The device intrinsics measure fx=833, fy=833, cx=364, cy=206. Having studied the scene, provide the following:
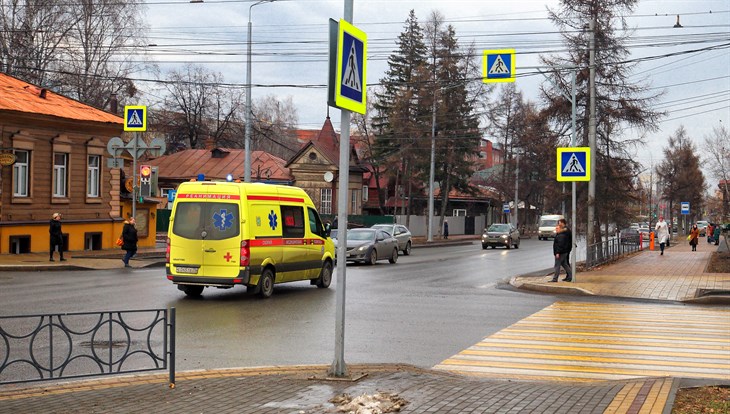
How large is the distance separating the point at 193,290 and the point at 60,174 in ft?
60.3

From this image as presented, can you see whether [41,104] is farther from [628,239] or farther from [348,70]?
[348,70]

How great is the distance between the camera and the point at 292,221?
20.0 metres

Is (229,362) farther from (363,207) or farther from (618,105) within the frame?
(363,207)

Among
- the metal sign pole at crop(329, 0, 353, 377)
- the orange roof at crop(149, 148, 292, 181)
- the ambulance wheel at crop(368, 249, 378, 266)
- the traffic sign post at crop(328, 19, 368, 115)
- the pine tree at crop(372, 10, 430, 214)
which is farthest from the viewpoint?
the orange roof at crop(149, 148, 292, 181)

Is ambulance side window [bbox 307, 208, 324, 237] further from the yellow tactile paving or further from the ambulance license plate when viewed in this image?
the yellow tactile paving

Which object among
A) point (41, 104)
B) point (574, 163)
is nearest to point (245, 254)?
point (574, 163)

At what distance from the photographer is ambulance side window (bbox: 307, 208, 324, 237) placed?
68.7ft

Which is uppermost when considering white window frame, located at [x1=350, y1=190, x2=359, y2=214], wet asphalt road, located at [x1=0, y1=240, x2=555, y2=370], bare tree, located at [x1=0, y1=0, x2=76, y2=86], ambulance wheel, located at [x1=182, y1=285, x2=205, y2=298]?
bare tree, located at [x1=0, y1=0, x2=76, y2=86]

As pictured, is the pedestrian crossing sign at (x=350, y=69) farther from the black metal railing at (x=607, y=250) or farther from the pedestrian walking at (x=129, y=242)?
the black metal railing at (x=607, y=250)

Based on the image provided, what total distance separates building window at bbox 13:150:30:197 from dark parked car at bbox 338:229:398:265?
42.0 ft

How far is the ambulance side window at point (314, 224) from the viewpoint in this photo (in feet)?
68.7

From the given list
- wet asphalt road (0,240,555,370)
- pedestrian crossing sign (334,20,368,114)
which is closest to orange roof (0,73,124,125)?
wet asphalt road (0,240,555,370)

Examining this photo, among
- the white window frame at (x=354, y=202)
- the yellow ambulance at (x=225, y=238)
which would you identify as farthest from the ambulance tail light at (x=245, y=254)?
the white window frame at (x=354, y=202)

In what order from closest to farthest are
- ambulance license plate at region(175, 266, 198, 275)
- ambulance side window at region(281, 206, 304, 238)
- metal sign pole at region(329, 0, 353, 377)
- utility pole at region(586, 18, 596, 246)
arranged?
metal sign pole at region(329, 0, 353, 377)
ambulance license plate at region(175, 266, 198, 275)
ambulance side window at region(281, 206, 304, 238)
utility pole at region(586, 18, 596, 246)
